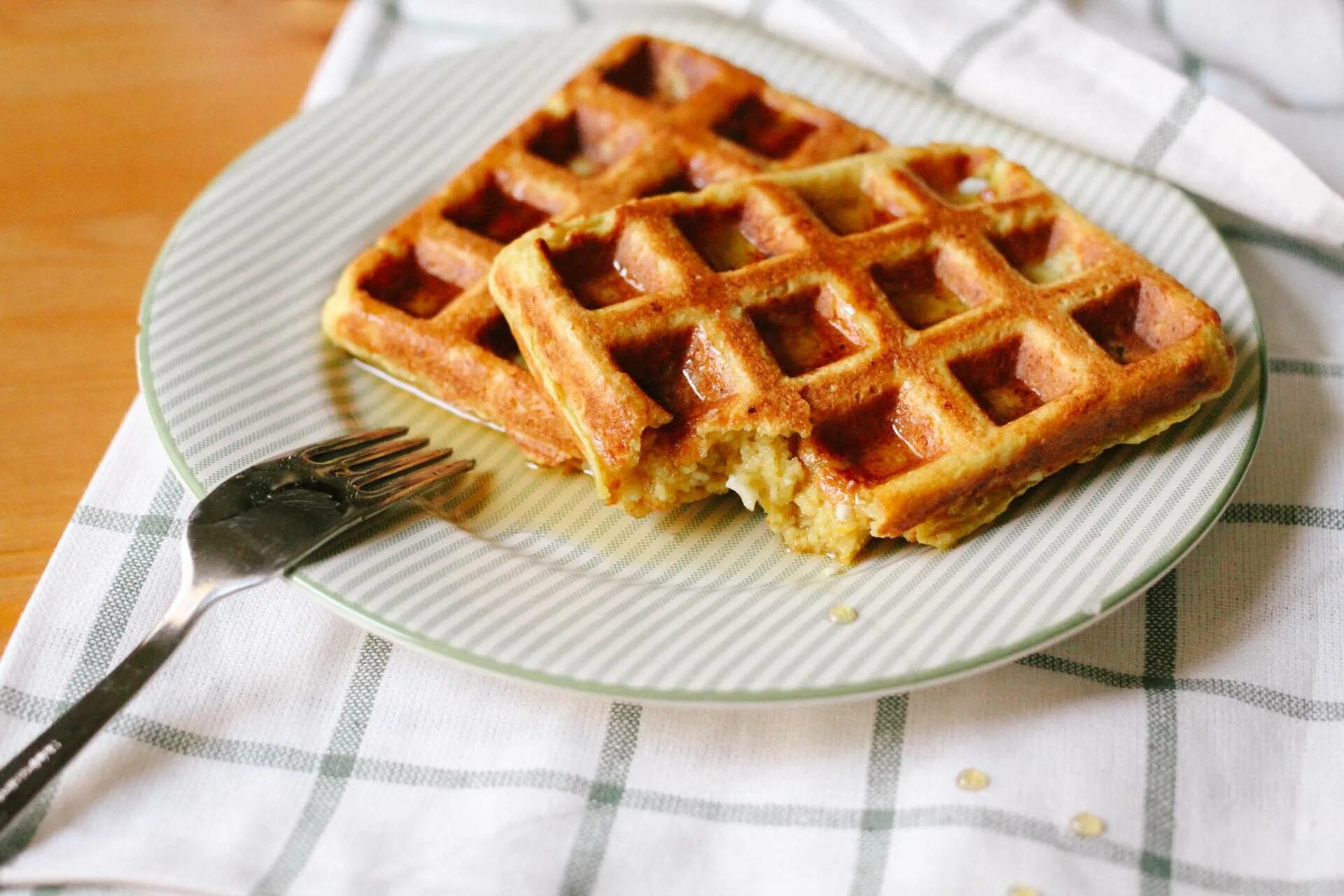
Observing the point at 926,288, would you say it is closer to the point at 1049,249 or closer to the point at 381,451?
the point at 1049,249

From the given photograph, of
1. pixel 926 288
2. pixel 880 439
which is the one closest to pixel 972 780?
pixel 880 439

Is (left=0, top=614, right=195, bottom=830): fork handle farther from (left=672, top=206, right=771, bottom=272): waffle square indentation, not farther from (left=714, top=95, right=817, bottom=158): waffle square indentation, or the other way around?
(left=714, top=95, right=817, bottom=158): waffle square indentation

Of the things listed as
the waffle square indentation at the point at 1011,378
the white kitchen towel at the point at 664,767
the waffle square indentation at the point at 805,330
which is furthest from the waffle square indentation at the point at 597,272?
the white kitchen towel at the point at 664,767

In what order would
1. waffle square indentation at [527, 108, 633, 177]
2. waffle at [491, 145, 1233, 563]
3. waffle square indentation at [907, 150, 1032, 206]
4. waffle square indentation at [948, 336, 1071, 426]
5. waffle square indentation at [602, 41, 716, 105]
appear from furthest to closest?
waffle square indentation at [602, 41, 716, 105]
waffle square indentation at [527, 108, 633, 177]
waffle square indentation at [907, 150, 1032, 206]
waffle square indentation at [948, 336, 1071, 426]
waffle at [491, 145, 1233, 563]

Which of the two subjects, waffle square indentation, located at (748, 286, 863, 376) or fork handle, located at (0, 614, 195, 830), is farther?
waffle square indentation, located at (748, 286, 863, 376)

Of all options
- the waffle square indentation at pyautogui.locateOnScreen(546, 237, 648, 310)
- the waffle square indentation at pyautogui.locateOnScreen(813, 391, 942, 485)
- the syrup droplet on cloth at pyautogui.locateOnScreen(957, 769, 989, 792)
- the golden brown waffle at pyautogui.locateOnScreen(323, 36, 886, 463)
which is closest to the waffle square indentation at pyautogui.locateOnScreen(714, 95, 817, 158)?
the golden brown waffle at pyautogui.locateOnScreen(323, 36, 886, 463)

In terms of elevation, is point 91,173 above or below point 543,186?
below

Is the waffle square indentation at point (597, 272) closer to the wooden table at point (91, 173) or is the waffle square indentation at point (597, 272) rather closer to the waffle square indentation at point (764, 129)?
the waffle square indentation at point (764, 129)
